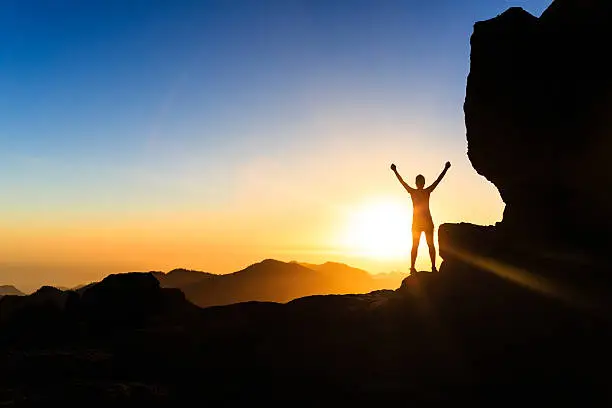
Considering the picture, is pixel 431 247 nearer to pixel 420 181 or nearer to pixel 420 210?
pixel 420 210

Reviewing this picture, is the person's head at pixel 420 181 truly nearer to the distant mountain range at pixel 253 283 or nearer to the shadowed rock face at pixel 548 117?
the shadowed rock face at pixel 548 117

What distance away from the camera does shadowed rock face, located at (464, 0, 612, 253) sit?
15797 millimetres

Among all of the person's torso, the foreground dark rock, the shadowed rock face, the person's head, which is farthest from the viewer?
the person's torso

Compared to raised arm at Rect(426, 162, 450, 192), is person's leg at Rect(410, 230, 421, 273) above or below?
below

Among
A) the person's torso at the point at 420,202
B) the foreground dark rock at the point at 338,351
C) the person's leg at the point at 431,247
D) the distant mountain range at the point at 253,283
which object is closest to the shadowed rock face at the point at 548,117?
the person's leg at the point at 431,247

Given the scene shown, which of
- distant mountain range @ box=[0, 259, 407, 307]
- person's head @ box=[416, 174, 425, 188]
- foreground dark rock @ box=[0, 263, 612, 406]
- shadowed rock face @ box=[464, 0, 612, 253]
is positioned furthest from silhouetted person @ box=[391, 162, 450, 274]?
distant mountain range @ box=[0, 259, 407, 307]

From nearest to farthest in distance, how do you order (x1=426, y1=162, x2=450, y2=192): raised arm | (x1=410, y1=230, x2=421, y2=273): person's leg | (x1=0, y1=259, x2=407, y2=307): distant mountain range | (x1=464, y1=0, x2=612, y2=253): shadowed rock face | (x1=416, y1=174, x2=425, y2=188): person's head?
(x1=464, y1=0, x2=612, y2=253): shadowed rock face → (x1=426, y1=162, x2=450, y2=192): raised arm → (x1=416, y1=174, x2=425, y2=188): person's head → (x1=410, y1=230, x2=421, y2=273): person's leg → (x1=0, y1=259, x2=407, y2=307): distant mountain range

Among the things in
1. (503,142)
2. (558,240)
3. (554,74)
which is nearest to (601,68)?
(554,74)

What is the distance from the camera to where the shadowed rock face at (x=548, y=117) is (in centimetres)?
1580

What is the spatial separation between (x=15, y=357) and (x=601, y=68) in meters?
23.4

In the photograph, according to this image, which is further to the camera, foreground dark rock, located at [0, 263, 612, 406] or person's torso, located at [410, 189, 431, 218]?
person's torso, located at [410, 189, 431, 218]

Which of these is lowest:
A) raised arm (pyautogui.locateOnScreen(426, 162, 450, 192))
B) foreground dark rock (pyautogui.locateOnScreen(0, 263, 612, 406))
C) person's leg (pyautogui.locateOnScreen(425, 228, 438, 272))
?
foreground dark rock (pyautogui.locateOnScreen(0, 263, 612, 406))

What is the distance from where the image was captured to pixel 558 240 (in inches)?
676

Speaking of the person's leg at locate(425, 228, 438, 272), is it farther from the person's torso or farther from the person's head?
the person's head
